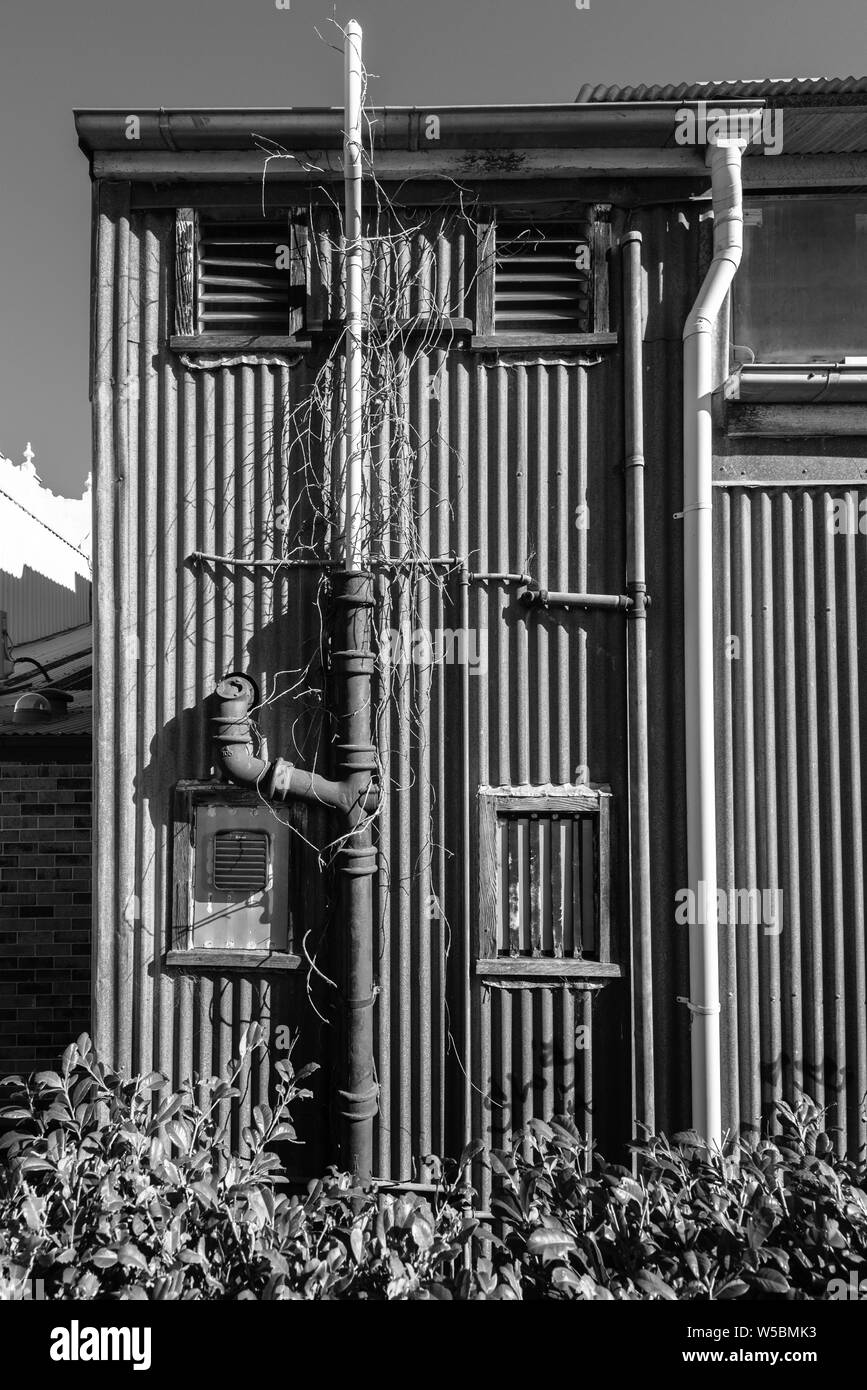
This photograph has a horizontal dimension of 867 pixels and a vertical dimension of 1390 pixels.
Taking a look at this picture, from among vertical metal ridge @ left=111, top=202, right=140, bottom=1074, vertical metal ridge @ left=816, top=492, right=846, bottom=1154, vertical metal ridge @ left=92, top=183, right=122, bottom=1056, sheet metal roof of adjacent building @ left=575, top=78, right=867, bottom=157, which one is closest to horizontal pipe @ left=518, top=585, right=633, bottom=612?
vertical metal ridge @ left=816, top=492, right=846, bottom=1154

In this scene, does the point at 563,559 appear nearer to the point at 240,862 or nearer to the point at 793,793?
the point at 793,793

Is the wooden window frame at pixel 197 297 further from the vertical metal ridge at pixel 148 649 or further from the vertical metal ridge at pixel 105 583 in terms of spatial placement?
the vertical metal ridge at pixel 105 583

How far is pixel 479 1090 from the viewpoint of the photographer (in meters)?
4.16

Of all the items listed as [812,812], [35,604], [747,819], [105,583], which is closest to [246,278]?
[105,583]

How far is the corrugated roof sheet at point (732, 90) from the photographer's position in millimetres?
4137

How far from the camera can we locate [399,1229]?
2.65 m

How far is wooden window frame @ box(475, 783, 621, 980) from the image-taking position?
13.8 feet

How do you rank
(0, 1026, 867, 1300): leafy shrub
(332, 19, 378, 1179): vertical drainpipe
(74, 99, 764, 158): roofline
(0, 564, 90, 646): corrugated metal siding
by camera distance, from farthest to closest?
(0, 564, 90, 646): corrugated metal siding < (74, 99, 764, 158): roofline < (332, 19, 378, 1179): vertical drainpipe < (0, 1026, 867, 1300): leafy shrub

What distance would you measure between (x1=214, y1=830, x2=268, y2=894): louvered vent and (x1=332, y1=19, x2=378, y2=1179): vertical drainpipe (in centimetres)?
55

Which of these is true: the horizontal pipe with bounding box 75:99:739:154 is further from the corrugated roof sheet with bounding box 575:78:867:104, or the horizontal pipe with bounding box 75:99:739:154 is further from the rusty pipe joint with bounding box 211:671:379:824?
the rusty pipe joint with bounding box 211:671:379:824

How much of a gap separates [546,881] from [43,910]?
371cm

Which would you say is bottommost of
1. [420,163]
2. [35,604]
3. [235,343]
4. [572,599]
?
[572,599]

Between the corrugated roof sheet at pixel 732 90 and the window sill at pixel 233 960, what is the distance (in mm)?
5638
